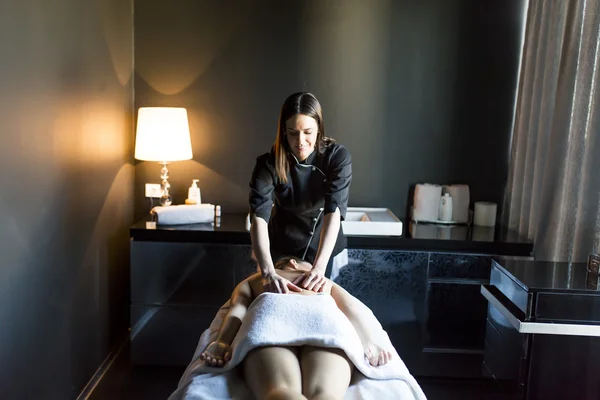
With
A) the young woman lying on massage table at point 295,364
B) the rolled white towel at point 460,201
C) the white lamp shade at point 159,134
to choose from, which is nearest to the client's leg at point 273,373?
the young woman lying on massage table at point 295,364

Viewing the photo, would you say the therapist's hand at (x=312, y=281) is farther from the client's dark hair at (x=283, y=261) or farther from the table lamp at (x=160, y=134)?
the table lamp at (x=160, y=134)

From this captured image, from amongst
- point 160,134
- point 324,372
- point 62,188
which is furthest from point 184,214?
point 324,372

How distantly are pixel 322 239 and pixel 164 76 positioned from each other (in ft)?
5.06

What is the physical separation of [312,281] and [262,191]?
0.41 meters

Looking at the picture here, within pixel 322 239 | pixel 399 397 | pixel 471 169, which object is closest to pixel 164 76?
pixel 322 239

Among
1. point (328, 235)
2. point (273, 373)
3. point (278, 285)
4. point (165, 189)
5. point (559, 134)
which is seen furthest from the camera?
point (165, 189)

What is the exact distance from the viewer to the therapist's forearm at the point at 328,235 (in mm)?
2088

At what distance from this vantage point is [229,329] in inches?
68.4

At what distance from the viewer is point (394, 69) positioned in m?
3.10

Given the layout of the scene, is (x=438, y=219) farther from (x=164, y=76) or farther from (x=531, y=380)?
(x=164, y=76)

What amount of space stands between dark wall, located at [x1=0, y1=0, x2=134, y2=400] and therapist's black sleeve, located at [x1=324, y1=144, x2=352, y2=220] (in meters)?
1.04

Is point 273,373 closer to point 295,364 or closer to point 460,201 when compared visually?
point 295,364

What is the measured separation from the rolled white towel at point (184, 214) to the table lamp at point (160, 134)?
10.5 inches

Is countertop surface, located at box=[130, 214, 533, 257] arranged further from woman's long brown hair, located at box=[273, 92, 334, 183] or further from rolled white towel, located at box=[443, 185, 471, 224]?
woman's long brown hair, located at box=[273, 92, 334, 183]
